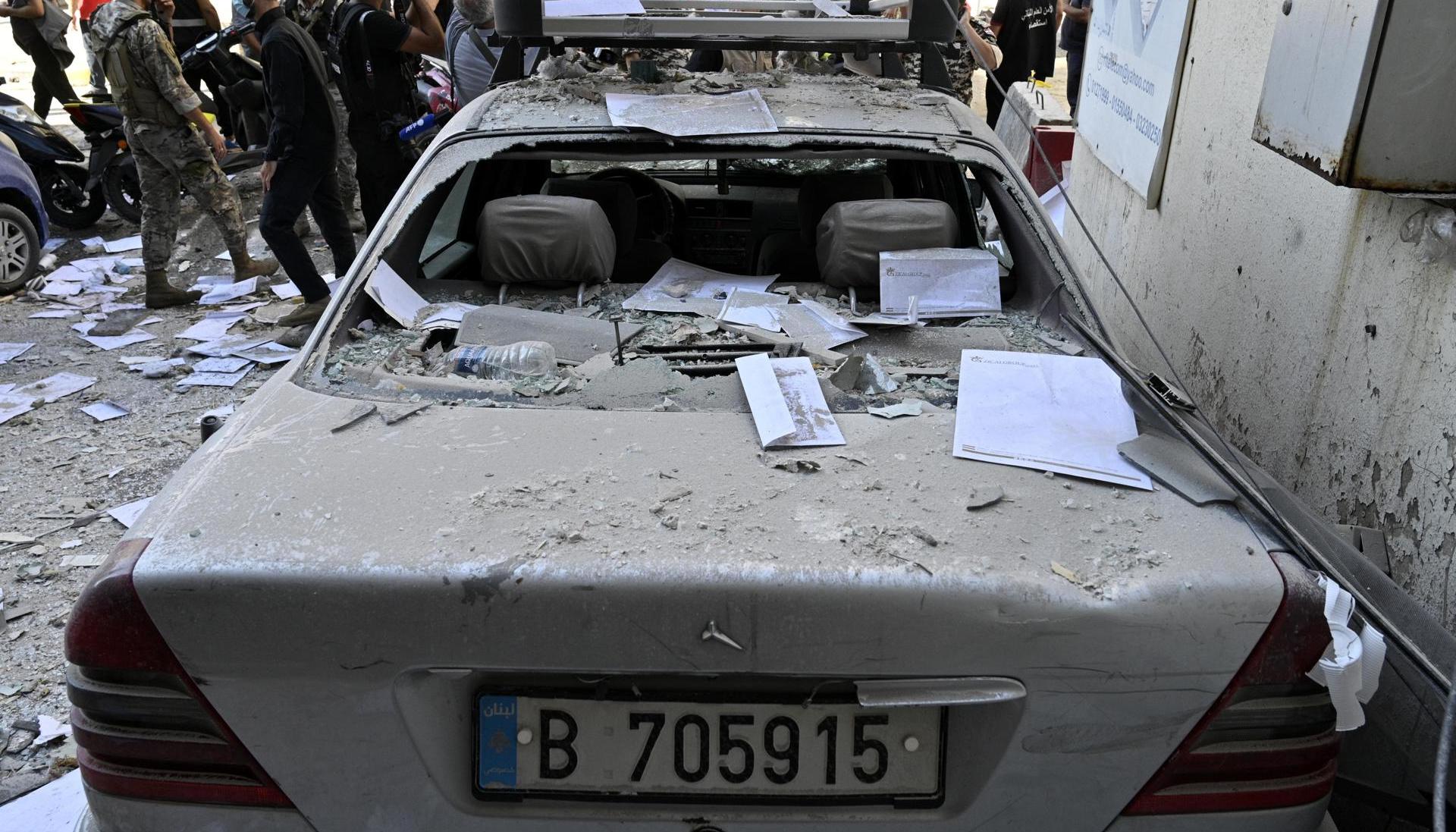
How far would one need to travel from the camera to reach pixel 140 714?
1421 millimetres

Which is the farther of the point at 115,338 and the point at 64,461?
the point at 115,338

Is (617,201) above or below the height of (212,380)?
above

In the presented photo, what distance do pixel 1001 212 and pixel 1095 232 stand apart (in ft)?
10.4

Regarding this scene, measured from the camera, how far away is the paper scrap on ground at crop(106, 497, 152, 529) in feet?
12.8

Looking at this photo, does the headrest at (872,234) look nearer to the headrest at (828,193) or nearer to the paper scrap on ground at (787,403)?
the headrest at (828,193)

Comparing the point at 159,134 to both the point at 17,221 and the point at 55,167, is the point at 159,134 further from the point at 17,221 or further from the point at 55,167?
the point at 55,167

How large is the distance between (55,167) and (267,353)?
3.57 meters

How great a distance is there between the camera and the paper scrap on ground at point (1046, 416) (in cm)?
174

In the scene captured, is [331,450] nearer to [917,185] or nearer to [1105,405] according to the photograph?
[1105,405]

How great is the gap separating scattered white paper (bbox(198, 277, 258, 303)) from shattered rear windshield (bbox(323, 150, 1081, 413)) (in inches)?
160

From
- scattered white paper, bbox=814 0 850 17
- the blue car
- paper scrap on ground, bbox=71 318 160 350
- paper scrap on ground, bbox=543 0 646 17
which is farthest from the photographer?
the blue car

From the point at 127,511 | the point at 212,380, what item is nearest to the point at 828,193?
the point at 127,511

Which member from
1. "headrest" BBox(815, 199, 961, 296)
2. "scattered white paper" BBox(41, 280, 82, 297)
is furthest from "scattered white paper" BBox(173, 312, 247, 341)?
"headrest" BBox(815, 199, 961, 296)

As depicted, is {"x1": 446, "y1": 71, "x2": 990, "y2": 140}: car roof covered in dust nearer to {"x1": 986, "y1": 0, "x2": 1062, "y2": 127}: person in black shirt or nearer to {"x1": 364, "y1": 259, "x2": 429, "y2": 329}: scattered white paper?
{"x1": 364, "y1": 259, "x2": 429, "y2": 329}: scattered white paper
